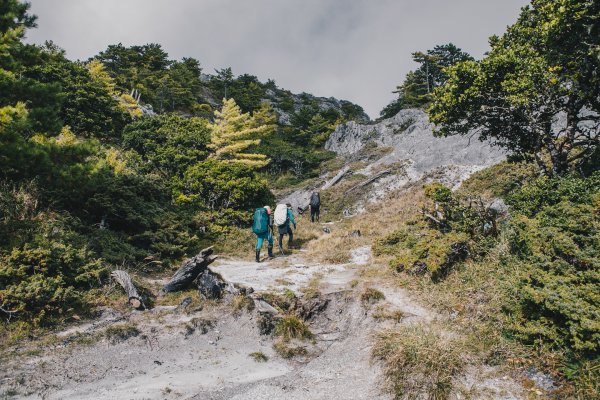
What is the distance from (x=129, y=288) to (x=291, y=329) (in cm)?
407

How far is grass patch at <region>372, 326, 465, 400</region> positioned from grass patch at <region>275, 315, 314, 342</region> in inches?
66.4

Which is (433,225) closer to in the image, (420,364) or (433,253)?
(433,253)

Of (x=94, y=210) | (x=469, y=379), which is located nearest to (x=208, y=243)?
(x=94, y=210)

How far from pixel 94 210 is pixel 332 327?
8.77 metres

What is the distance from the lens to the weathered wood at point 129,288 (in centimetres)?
768

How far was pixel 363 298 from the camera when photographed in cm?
722

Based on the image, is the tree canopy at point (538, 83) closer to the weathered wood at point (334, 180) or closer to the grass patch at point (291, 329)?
the grass patch at point (291, 329)

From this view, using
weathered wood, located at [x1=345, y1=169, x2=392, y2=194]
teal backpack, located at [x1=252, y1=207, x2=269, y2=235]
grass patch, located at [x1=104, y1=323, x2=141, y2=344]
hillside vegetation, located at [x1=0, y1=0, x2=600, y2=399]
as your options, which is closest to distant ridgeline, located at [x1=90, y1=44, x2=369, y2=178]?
weathered wood, located at [x1=345, y1=169, x2=392, y2=194]

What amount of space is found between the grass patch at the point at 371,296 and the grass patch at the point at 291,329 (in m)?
1.37

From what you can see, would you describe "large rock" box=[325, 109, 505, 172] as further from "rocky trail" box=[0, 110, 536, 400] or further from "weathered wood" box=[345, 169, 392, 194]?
"rocky trail" box=[0, 110, 536, 400]

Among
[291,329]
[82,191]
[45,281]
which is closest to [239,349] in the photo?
[291,329]

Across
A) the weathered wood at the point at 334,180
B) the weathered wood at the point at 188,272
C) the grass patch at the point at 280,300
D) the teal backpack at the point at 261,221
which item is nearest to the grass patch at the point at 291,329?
the grass patch at the point at 280,300

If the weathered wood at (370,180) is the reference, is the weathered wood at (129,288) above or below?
below

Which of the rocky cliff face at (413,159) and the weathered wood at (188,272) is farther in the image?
the rocky cliff face at (413,159)
